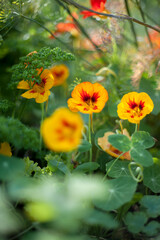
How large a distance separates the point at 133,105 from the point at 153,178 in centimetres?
26

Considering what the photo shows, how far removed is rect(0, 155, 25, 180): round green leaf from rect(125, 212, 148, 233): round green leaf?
0.33 meters

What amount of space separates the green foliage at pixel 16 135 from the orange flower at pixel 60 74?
2.59 feet

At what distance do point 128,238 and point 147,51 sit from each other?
3.13 feet

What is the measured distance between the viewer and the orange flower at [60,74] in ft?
5.12

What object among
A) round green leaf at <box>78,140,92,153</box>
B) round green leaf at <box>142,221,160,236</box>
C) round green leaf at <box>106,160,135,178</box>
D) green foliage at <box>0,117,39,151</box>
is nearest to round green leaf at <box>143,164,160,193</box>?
round green leaf at <box>106,160,135,178</box>

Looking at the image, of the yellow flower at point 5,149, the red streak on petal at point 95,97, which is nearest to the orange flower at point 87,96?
the red streak on petal at point 95,97

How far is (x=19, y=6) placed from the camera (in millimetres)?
1014

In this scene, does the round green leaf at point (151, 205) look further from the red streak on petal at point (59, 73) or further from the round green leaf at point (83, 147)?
the red streak on petal at point (59, 73)

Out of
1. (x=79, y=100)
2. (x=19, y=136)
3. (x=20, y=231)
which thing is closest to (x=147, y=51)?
(x=79, y=100)

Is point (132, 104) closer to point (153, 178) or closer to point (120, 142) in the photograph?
point (120, 142)

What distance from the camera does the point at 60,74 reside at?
1.61m

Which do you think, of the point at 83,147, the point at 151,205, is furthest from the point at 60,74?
the point at 151,205

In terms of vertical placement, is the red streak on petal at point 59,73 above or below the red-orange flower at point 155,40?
below

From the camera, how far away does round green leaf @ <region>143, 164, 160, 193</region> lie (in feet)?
2.90
